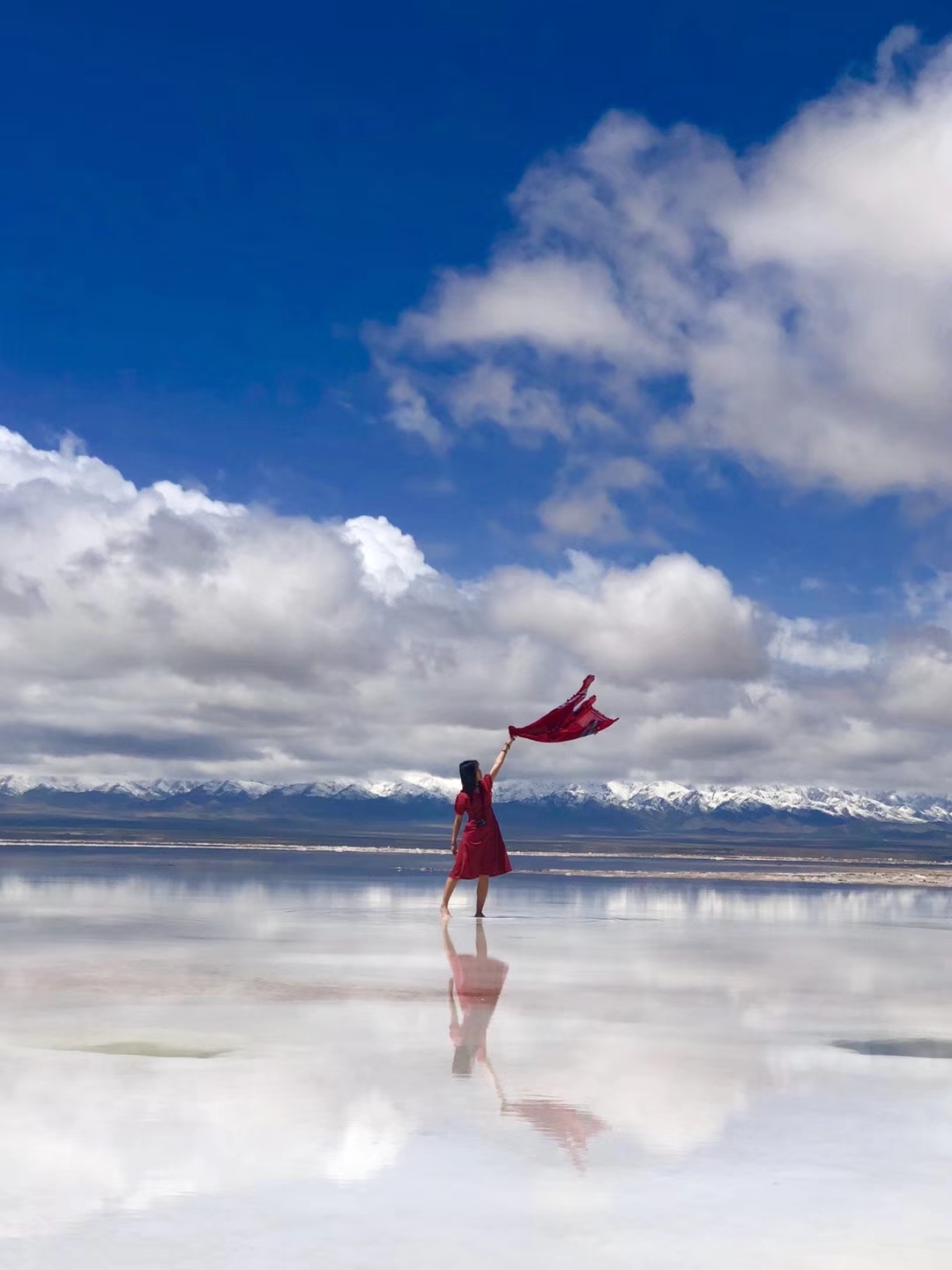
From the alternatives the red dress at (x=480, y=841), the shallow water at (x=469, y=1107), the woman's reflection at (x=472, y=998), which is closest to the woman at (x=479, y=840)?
the red dress at (x=480, y=841)

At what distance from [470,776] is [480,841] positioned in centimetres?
114

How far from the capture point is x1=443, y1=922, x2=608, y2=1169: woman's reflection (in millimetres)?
6992

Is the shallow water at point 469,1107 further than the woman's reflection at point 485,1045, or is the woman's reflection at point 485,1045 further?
the woman's reflection at point 485,1045

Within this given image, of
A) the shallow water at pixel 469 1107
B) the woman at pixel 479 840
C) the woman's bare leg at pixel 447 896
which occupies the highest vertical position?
the woman at pixel 479 840

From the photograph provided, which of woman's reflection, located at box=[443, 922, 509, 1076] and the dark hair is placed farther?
the dark hair

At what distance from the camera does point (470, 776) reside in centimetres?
2228

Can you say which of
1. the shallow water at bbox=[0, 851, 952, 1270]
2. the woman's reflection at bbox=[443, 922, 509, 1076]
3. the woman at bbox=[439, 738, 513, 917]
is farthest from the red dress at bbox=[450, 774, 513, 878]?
the shallow water at bbox=[0, 851, 952, 1270]

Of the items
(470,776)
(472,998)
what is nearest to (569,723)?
(470,776)

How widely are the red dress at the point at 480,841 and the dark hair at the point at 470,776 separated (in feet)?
0.35

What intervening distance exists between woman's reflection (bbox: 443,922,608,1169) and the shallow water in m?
0.04

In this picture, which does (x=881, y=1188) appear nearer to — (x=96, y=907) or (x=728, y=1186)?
(x=728, y=1186)

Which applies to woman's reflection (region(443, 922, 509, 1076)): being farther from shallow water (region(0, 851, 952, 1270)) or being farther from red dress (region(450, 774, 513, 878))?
red dress (region(450, 774, 513, 878))

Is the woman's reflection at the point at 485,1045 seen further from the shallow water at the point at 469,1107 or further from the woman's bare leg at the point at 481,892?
the woman's bare leg at the point at 481,892

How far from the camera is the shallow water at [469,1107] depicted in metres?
5.33
